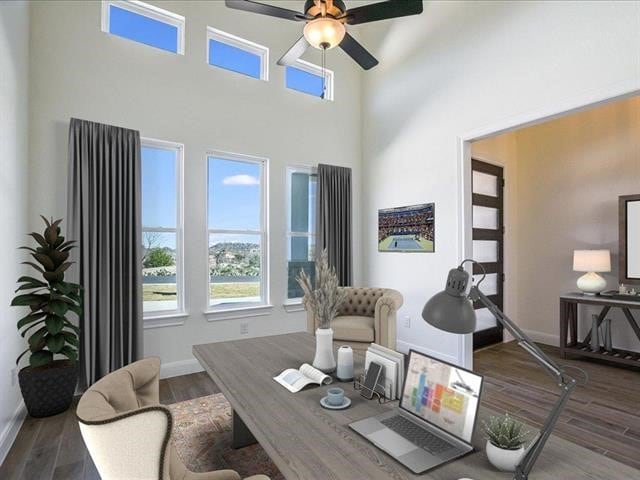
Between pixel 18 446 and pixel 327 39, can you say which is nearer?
pixel 18 446

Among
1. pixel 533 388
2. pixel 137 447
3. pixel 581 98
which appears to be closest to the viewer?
pixel 137 447

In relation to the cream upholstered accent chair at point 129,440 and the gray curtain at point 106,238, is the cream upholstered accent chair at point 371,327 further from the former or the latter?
the cream upholstered accent chair at point 129,440

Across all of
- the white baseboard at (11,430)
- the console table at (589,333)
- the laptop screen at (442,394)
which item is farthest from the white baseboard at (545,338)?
the white baseboard at (11,430)

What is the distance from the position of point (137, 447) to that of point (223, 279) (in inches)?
135

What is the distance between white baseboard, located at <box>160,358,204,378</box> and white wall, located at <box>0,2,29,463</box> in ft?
3.90

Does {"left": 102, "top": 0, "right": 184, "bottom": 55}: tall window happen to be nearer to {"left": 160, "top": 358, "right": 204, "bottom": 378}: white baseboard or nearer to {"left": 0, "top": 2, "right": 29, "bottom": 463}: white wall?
{"left": 0, "top": 2, "right": 29, "bottom": 463}: white wall

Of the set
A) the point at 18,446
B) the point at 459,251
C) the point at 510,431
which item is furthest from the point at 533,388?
the point at 18,446

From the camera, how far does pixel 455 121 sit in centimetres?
402

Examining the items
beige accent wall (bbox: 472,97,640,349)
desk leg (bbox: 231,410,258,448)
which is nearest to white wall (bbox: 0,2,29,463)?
desk leg (bbox: 231,410,258,448)

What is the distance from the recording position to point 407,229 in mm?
4582

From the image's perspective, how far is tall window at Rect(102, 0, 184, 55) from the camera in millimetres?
3637

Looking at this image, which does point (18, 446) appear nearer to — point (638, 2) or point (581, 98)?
point (581, 98)

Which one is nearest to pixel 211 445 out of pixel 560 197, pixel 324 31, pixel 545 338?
pixel 324 31

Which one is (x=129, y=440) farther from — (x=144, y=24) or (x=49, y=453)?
(x=144, y=24)
